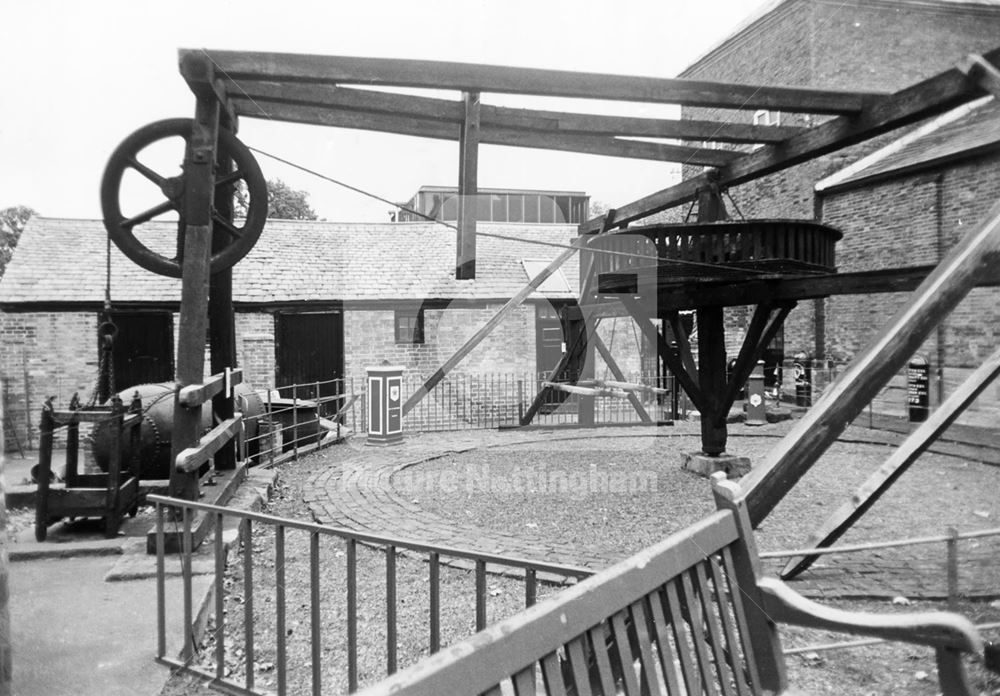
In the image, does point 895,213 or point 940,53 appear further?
point 895,213

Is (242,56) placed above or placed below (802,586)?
above

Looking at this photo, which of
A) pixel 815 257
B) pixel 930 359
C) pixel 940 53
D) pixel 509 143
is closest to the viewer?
pixel 940 53

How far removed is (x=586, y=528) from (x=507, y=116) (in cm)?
278

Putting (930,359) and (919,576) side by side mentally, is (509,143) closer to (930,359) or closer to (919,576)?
(919,576)

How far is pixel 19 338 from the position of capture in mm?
5918

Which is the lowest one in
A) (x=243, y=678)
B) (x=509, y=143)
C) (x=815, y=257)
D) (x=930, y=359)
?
(x=243, y=678)

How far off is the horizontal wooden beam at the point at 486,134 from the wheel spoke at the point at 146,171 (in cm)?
65

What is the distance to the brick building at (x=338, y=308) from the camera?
8.01 m

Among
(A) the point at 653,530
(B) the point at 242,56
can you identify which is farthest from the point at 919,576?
(B) the point at 242,56

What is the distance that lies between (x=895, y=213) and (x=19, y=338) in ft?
30.6

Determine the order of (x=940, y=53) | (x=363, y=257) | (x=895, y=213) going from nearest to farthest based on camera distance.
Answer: (x=940, y=53) → (x=895, y=213) → (x=363, y=257)

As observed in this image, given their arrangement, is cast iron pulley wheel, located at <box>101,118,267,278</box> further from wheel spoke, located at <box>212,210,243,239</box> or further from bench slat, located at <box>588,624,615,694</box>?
bench slat, located at <box>588,624,615,694</box>

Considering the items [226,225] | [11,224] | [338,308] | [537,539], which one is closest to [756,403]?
[537,539]

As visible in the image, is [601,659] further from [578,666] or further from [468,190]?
[468,190]
